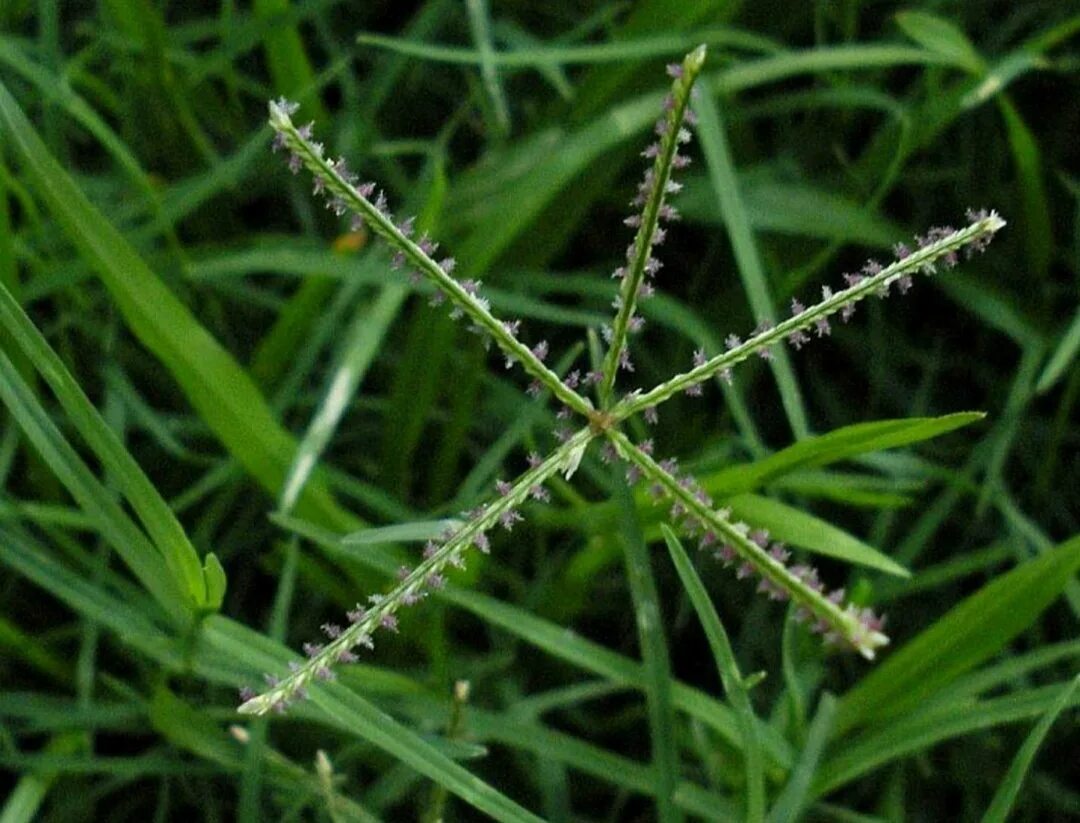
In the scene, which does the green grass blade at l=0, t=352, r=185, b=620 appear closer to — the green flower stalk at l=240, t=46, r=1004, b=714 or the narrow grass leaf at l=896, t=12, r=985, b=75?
the green flower stalk at l=240, t=46, r=1004, b=714

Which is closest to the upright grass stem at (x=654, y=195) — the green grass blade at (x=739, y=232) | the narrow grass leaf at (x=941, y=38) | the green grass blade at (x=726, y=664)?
the green grass blade at (x=726, y=664)

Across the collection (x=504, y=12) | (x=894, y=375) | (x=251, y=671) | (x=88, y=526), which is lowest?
(x=251, y=671)

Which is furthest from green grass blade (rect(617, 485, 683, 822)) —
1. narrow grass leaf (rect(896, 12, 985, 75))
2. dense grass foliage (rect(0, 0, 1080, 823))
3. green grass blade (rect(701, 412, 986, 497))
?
narrow grass leaf (rect(896, 12, 985, 75))

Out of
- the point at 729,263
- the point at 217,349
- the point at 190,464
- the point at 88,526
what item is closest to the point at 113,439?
the point at 217,349

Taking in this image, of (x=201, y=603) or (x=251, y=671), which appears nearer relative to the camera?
(x=201, y=603)

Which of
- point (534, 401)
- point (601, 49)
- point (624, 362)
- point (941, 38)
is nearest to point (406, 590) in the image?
point (624, 362)

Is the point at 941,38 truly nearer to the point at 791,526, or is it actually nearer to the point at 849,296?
the point at 791,526

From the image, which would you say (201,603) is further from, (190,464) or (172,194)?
(172,194)

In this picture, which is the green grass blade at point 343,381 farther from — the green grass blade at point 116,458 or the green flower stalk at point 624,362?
the green flower stalk at point 624,362
